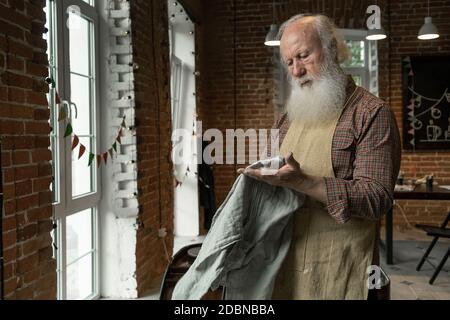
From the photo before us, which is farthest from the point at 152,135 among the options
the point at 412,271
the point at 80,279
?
the point at 412,271

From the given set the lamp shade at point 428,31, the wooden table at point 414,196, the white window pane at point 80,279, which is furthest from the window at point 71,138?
the lamp shade at point 428,31

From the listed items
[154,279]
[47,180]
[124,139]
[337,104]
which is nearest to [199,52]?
[124,139]

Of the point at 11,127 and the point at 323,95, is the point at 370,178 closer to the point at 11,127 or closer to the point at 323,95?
the point at 323,95

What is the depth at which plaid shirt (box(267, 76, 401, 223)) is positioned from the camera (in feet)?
3.10

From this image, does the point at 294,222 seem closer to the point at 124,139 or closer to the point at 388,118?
the point at 388,118

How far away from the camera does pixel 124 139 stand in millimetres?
2965

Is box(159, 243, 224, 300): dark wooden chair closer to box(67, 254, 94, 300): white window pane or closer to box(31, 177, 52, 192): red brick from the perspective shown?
box(31, 177, 52, 192): red brick

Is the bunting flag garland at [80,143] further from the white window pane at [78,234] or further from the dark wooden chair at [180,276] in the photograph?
the dark wooden chair at [180,276]

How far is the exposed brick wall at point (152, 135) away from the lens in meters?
3.06

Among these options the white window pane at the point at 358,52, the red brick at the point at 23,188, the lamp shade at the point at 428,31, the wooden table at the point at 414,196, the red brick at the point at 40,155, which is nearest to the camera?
the red brick at the point at 23,188

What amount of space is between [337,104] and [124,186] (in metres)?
2.16

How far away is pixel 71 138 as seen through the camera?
97.8 inches

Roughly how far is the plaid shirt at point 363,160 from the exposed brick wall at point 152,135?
2.16 meters

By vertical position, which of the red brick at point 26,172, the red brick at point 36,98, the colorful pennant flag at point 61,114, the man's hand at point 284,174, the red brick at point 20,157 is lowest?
the red brick at point 26,172
